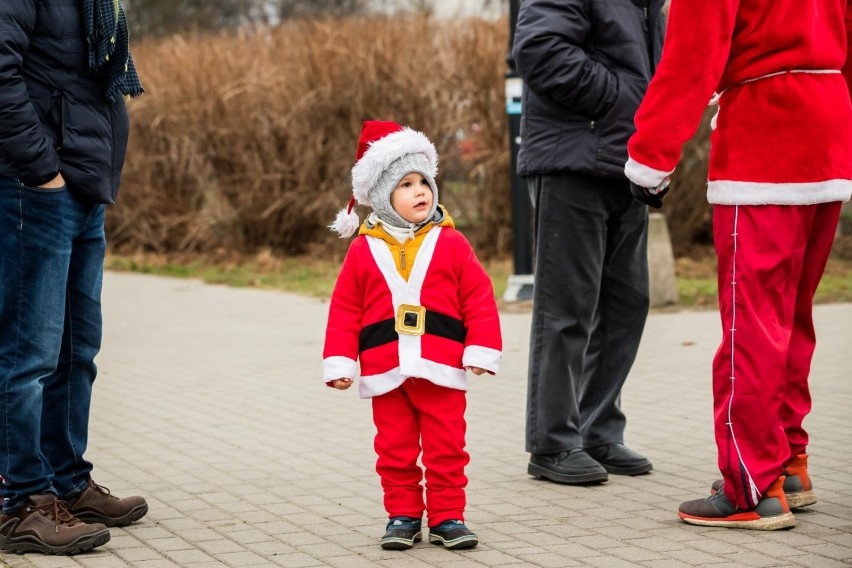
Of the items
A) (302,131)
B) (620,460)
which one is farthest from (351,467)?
(302,131)

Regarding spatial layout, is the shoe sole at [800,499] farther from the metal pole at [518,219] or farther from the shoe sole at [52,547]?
the metal pole at [518,219]

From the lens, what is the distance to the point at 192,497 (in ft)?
17.2

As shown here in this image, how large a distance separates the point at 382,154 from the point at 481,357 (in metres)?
0.71

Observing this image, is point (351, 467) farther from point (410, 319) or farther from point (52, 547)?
point (52, 547)

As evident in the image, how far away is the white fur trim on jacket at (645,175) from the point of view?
14.5ft

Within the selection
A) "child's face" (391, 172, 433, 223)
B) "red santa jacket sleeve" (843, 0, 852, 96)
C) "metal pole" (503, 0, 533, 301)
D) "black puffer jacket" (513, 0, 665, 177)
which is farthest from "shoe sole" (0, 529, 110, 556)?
"metal pole" (503, 0, 533, 301)

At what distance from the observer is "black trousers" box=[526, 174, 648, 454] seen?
5340mm

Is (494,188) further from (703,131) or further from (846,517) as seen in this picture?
(846,517)

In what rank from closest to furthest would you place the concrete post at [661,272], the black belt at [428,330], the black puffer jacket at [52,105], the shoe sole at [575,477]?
1. the black puffer jacket at [52,105]
2. the black belt at [428,330]
3. the shoe sole at [575,477]
4. the concrete post at [661,272]

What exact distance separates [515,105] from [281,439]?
16.4 ft

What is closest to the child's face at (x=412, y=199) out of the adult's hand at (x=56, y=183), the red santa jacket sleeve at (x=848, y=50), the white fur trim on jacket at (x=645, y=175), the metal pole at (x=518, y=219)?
the white fur trim on jacket at (x=645, y=175)

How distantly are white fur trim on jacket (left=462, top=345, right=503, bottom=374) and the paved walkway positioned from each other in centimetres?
58

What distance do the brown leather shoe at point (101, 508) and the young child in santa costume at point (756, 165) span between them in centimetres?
195

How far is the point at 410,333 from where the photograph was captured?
14.5 feet
